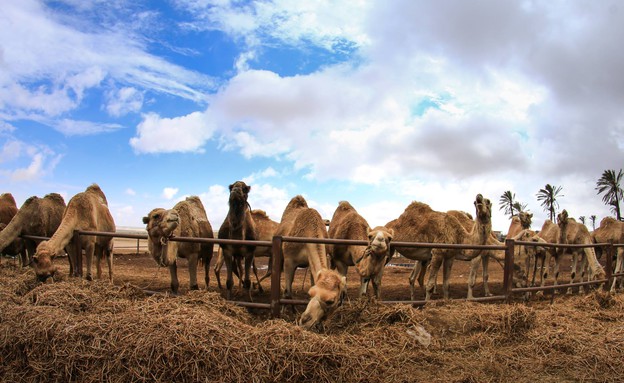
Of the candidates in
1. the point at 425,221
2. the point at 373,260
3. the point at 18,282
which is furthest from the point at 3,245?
the point at 425,221

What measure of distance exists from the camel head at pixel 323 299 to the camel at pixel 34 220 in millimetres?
8890

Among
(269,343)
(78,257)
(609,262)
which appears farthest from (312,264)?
(609,262)

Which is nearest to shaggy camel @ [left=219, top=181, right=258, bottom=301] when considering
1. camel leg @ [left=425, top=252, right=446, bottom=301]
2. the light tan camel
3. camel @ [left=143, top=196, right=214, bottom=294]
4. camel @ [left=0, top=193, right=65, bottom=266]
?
camel @ [left=143, top=196, right=214, bottom=294]

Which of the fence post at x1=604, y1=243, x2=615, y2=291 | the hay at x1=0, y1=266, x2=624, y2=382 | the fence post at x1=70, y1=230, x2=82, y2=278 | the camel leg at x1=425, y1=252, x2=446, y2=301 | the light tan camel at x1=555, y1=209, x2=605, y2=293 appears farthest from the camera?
the light tan camel at x1=555, y1=209, x2=605, y2=293

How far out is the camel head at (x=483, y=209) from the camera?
402 inches

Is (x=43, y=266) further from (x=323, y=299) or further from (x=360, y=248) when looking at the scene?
(x=360, y=248)

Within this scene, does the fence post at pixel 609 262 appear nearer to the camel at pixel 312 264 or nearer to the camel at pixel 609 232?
the camel at pixel 609 232

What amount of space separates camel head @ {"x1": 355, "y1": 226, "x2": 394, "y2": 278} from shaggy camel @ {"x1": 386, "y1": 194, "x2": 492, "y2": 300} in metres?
3.44

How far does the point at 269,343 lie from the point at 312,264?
2.39 metres

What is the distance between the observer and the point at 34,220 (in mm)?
11297

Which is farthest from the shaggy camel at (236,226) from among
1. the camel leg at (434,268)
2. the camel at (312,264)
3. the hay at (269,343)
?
the camel leg at (434,268)

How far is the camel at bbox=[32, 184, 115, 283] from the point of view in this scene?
7.95m

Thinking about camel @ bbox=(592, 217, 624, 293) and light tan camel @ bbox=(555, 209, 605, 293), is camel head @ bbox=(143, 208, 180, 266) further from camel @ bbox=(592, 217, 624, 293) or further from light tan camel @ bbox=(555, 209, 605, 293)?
camel @ bbox=(592, 217, 624, 293)

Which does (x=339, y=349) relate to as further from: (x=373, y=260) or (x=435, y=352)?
(x=373, y=260)
